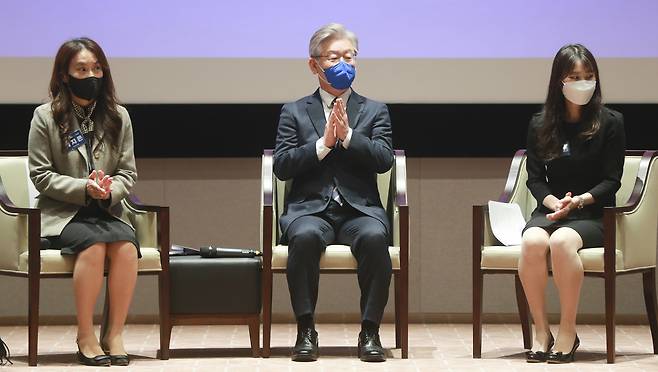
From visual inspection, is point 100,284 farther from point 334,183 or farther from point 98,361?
point 334,183

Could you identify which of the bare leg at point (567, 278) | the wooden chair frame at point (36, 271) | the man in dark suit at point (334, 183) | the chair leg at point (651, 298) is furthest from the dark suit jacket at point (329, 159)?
the chair leg at point (651, 298)

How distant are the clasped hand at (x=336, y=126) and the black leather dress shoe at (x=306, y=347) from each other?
2.57 ft

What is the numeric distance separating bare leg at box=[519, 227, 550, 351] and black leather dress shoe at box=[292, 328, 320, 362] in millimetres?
875

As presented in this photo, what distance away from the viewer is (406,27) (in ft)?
21.2

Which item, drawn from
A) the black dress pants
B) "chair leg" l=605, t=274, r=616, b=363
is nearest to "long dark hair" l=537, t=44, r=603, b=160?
"chair leg" l=605, t=274, r=616, b=363

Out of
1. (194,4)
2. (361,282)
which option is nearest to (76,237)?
(361,282)

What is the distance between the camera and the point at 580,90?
5.28 metres

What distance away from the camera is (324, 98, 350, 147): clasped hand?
5.29 m

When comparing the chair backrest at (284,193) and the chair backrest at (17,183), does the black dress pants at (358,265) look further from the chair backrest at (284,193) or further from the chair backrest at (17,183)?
the chair backrest at (17,183)

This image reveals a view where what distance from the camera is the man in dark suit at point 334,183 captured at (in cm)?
518

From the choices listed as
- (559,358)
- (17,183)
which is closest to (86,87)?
(17,183)

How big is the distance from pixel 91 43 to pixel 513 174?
1917 millimetres

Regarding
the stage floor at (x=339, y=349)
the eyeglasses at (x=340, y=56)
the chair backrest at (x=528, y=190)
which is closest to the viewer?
the stage floor at (x=339, y=349)

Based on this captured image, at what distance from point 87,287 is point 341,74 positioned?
4.44 feet
